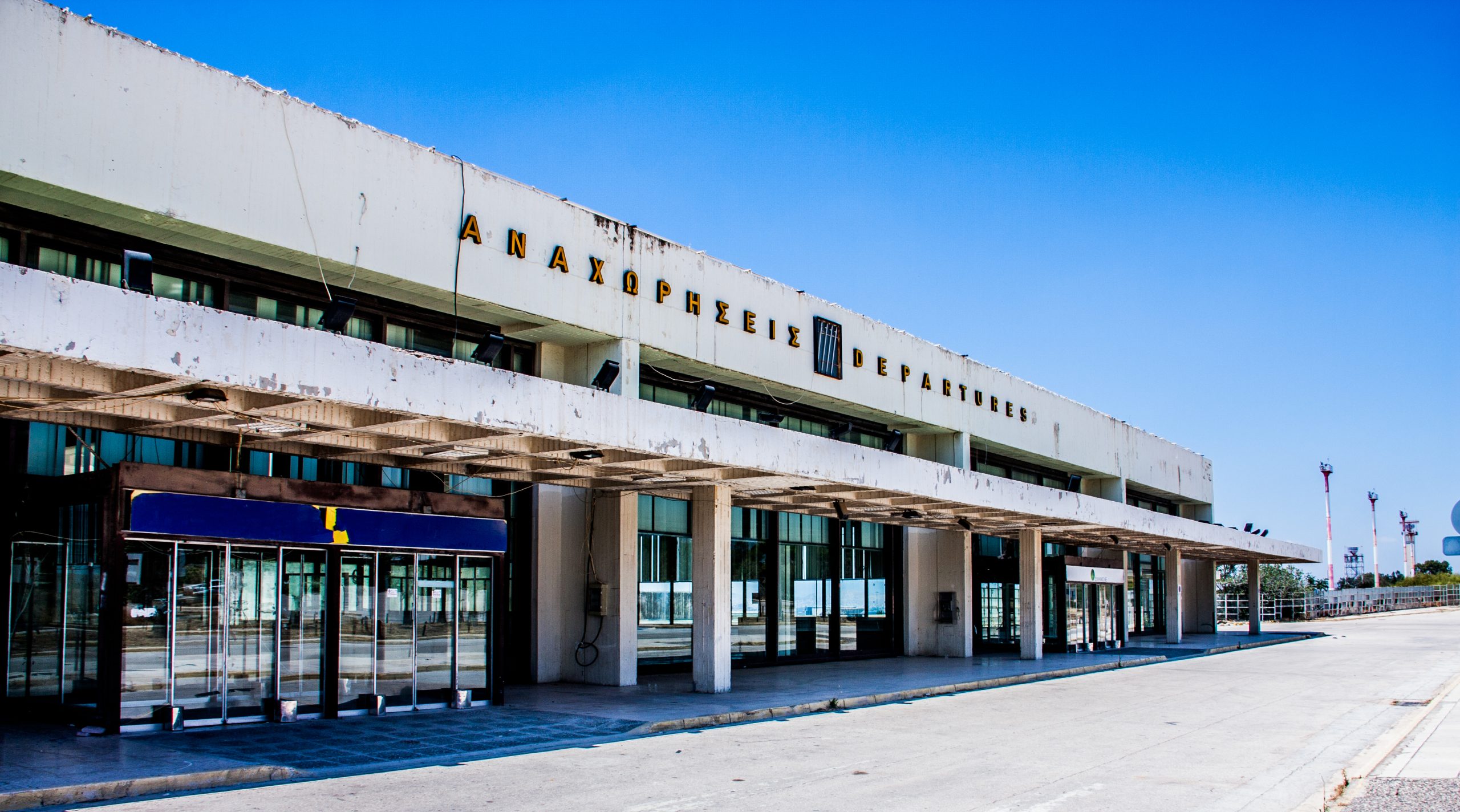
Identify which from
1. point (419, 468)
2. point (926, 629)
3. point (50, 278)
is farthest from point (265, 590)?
point (926, 629)

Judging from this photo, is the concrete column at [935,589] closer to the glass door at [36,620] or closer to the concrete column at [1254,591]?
the glass door at [36,620]

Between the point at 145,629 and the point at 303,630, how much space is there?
2213mm

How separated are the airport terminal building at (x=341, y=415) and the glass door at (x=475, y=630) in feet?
0.18

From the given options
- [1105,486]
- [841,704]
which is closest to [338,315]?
[841,704]

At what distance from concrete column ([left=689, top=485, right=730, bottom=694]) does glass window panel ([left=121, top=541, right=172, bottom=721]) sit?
29.1ft

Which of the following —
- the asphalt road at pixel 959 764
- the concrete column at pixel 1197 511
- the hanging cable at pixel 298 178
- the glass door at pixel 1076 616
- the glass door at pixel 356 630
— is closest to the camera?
the asphalt road at pixel 959 764

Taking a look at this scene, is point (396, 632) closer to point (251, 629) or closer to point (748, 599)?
point (251, 629)

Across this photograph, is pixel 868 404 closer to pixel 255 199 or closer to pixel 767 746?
pixel 767 746

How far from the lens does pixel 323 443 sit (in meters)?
15.6

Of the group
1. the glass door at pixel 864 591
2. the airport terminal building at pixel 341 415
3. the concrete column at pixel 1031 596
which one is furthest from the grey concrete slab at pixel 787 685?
the glass door at pixel 864 591

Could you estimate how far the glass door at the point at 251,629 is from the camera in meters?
14.9

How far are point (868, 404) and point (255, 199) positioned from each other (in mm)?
15176

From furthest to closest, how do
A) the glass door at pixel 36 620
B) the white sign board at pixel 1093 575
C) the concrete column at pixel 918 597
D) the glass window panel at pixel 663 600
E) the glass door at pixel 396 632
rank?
the white sign board at pixel 1093 575
the concrete column at pixel 918 597
the glass window panel at pixel 663 600
the glass door at pixel 396 632
the glass door at pixel 36 620

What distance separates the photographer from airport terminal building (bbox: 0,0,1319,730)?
1246 centimetres
